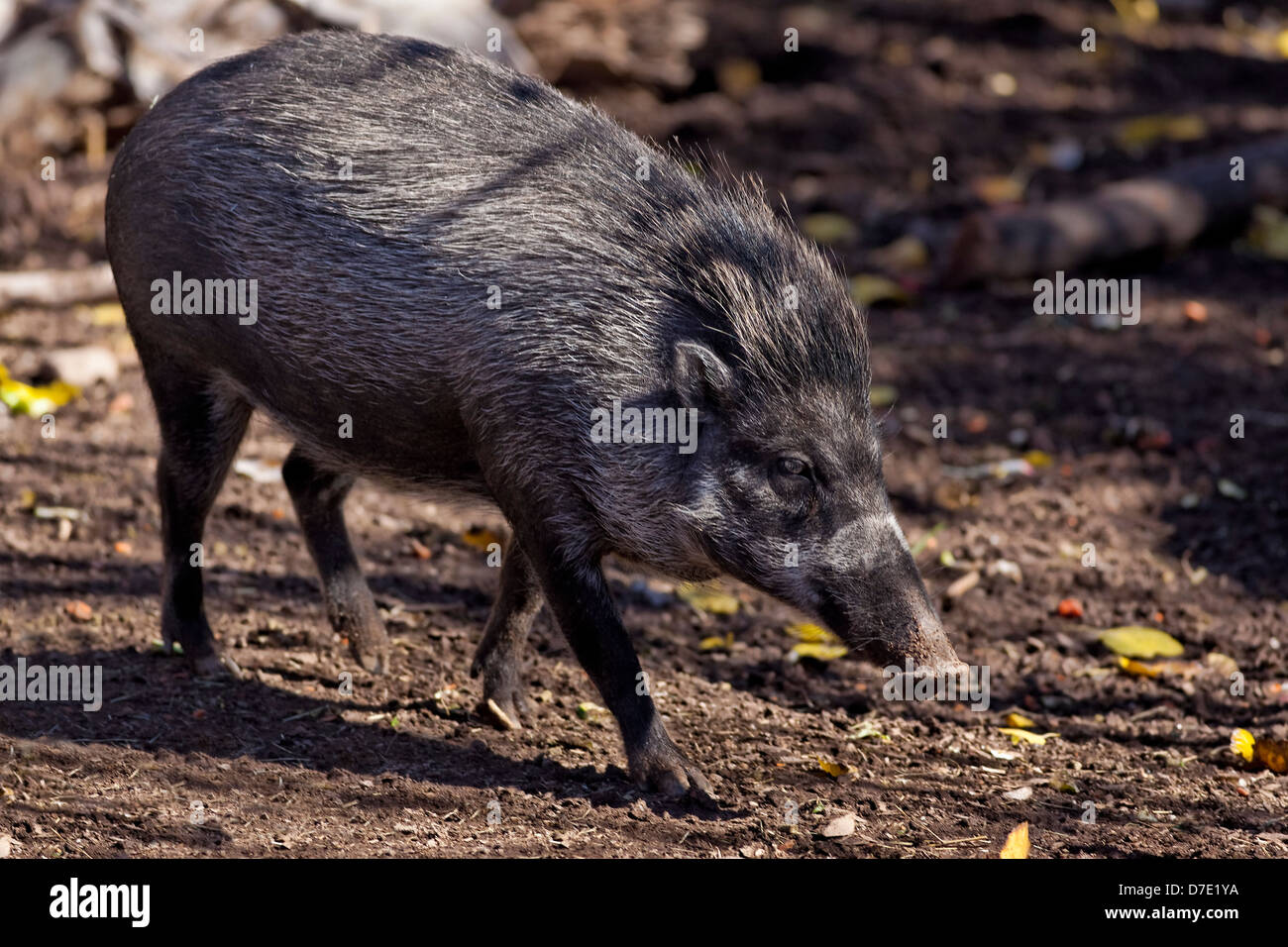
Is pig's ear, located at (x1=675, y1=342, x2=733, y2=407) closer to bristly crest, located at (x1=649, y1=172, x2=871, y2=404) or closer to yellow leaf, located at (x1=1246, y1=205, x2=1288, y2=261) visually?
bristly crest, located at (x1=649, y1=172, x2=871, y2=404)

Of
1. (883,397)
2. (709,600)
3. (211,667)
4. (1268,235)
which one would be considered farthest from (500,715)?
(1268,235)

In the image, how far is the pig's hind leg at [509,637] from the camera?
5.10 metres

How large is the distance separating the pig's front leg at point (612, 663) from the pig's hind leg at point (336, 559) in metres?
1.09

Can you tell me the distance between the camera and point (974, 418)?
7.87 m

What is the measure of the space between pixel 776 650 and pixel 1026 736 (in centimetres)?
109

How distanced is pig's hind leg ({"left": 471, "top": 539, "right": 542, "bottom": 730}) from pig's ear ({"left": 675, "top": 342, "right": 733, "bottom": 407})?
3.00 feet

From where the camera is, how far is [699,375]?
14.8 ft

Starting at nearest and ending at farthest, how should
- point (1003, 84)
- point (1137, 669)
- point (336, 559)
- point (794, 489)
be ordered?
point (794, 489) → point (336, 559) → point (1137, 669) → point (1003, 84)

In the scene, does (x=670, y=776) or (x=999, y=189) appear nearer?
(x=670, y=776)

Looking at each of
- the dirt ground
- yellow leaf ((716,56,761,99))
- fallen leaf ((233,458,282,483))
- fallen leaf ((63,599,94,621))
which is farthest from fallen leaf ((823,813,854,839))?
yellow leaf ((716,56,761,99))

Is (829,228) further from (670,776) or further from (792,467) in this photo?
(670,776)

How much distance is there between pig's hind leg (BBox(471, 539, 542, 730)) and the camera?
16.7ft

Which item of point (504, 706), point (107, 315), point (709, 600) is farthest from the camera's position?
point (107, 315)

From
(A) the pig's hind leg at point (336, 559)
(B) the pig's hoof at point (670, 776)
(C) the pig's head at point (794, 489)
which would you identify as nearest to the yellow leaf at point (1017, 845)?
(C) the pig's head at point (794, 489)
